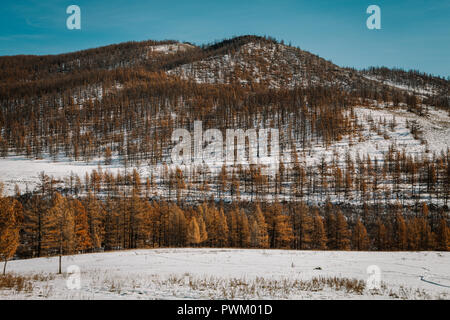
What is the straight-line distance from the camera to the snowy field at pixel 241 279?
13.3m

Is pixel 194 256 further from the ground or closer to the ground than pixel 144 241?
further from the ground

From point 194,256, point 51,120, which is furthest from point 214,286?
point 51,120

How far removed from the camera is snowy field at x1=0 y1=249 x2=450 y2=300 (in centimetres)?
1328

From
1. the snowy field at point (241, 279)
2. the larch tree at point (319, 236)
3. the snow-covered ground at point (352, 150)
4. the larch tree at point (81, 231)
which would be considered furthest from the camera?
the snow-covered ground at point (352, 150)

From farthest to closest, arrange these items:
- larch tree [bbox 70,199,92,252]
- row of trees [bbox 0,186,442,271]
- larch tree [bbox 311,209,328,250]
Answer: larch tree [bbox 311,209,328,250], row of trees [bbox 0,186,442,271], larch tree [bbox 70,199,92,252]

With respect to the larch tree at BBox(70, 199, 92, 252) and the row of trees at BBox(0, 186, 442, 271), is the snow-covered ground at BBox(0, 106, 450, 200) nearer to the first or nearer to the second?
the row of trees at BBox(0, 186, 442, 271)

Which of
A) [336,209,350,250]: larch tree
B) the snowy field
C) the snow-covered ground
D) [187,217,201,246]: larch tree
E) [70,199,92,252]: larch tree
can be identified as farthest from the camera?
the snow-covered ground

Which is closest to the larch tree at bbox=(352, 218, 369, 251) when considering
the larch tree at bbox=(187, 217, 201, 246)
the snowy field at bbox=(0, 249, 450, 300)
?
the snowy field at bbox=(0, 249, 450, 300)

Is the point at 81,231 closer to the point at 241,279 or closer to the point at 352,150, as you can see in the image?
the point at 241,279

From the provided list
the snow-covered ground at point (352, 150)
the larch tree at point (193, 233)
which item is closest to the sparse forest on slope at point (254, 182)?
the larch tree at point (193, 233)

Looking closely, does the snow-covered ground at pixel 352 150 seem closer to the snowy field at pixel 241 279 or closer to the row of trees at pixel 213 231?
the row of trees at pixel 213 231
